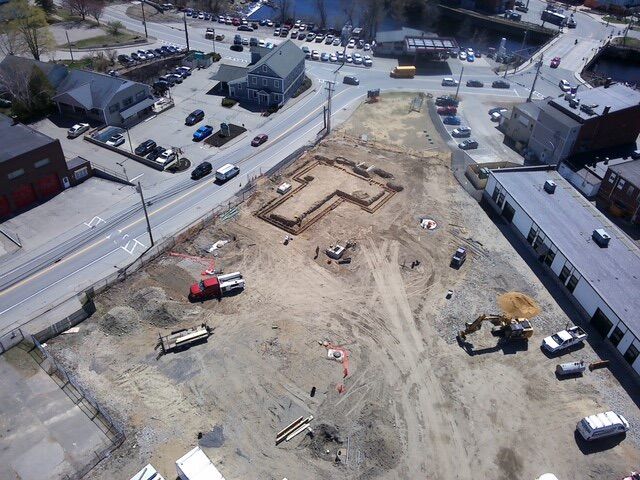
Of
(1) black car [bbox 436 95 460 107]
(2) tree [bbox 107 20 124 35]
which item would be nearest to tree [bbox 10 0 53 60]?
(2) tree [bbox 107 20 124 35]

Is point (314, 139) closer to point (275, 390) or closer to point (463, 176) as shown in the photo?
point (463, 176)

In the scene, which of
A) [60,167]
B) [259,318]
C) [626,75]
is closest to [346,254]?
[259,318]

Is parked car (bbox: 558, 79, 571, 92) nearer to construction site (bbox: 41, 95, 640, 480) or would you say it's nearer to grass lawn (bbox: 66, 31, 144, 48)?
construction site (bbox: 41, 95, 640, 480)

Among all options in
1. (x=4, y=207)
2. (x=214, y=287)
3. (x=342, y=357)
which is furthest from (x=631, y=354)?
→ (x=4, y=207)

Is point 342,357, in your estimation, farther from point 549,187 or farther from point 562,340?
point 549,187

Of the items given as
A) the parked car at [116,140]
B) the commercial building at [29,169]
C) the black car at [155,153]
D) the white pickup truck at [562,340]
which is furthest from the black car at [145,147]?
the white pickup truck at [562,340]

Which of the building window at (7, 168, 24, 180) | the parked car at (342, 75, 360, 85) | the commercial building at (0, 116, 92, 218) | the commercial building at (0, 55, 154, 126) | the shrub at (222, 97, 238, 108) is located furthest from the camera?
the parked car at (342, 75, 360, 85)

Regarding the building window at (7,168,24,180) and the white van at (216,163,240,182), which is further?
the white van at (216,163,240,182)
